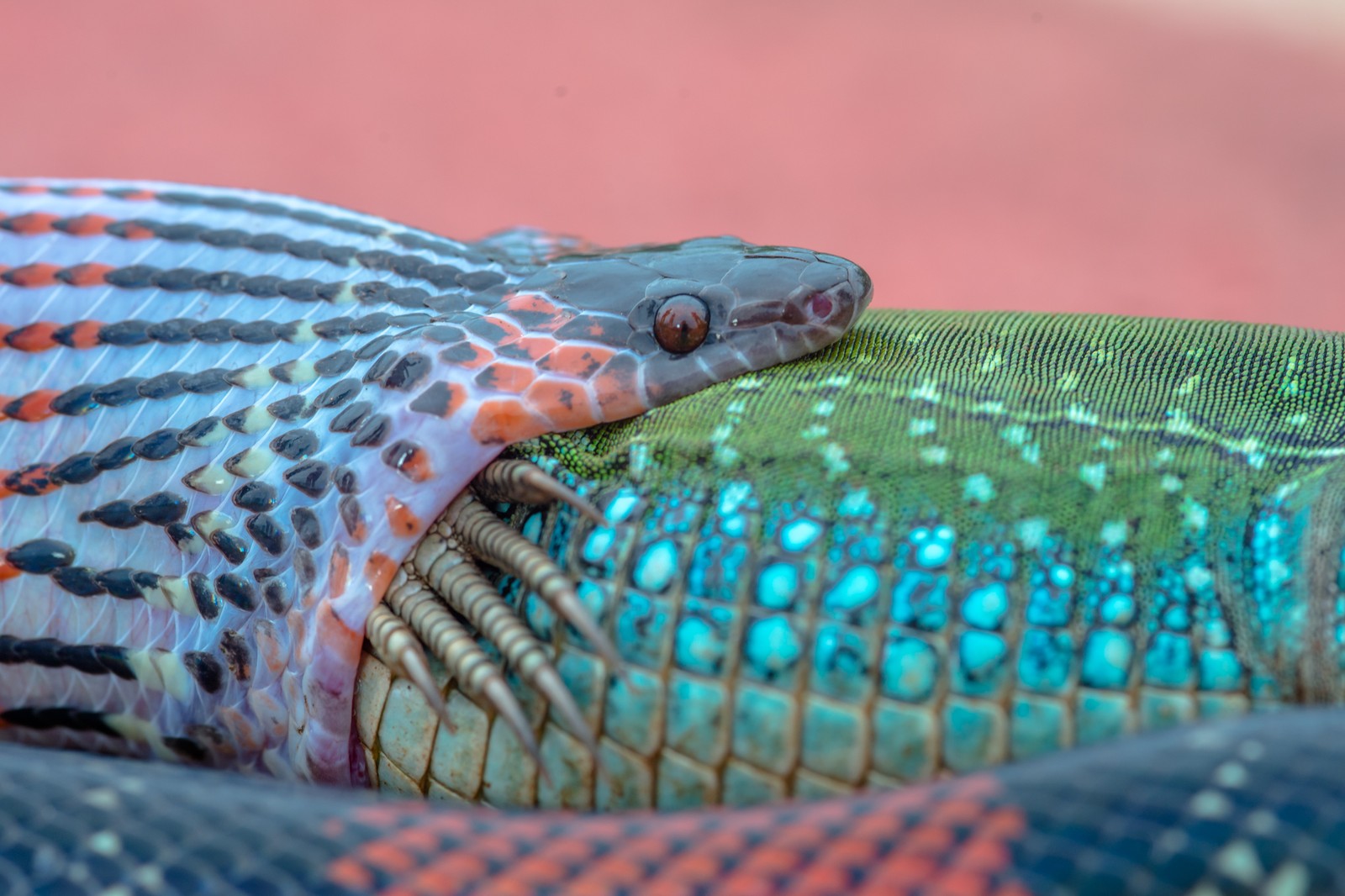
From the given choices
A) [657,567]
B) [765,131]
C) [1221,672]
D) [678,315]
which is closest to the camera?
[1221,672]

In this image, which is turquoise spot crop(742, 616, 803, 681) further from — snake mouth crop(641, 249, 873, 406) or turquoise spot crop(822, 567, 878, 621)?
snake mouth crop(641, 249, 873, 406)

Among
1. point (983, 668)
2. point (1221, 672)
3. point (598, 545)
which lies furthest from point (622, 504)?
point (1221, 672)

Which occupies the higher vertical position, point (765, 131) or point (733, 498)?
point (765, 131)

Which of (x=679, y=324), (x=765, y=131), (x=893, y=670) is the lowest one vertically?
(x=893, y=670)

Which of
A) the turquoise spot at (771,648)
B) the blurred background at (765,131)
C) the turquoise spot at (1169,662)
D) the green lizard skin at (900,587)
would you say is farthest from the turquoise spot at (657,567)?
the blurred background at (765,131)

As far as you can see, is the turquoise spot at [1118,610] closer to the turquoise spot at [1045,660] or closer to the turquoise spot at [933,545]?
the turquoise spot at [1045,660]

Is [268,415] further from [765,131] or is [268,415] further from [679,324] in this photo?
[765,131]
